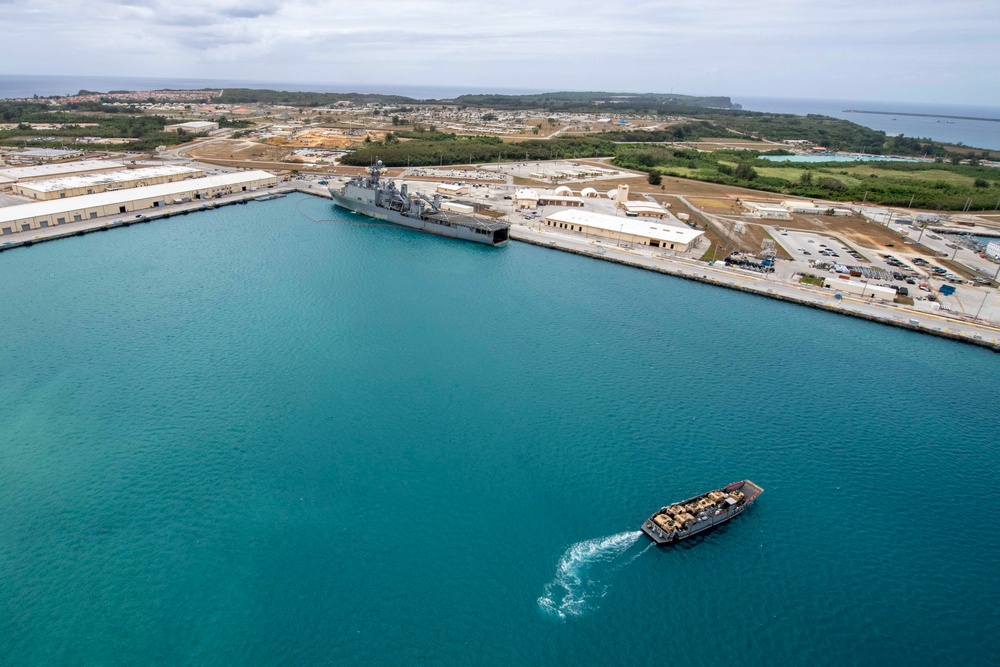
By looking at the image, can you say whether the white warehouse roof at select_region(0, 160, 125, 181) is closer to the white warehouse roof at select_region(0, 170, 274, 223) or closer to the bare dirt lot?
the white warehouse roof at select_region(0, 170, 274, 223)

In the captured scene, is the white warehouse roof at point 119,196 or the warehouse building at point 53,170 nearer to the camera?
the white warehouse roof at point 119,196

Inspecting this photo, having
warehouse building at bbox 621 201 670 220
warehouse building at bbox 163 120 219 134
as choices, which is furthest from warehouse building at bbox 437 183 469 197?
warehouse building at bbox 163 120 219 134

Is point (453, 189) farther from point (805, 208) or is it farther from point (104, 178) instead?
point (805, 208)

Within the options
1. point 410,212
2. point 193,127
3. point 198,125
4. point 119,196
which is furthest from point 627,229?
point 198,125

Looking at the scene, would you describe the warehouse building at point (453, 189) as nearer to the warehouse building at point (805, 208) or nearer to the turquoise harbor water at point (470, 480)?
the turquoise harbor water at point (470, 480)

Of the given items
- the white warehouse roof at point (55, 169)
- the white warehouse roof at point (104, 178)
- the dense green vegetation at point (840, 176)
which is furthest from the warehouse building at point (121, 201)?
the dense green vegetation at point (840, 176)

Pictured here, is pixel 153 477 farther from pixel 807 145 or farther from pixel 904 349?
pixel 807 145
